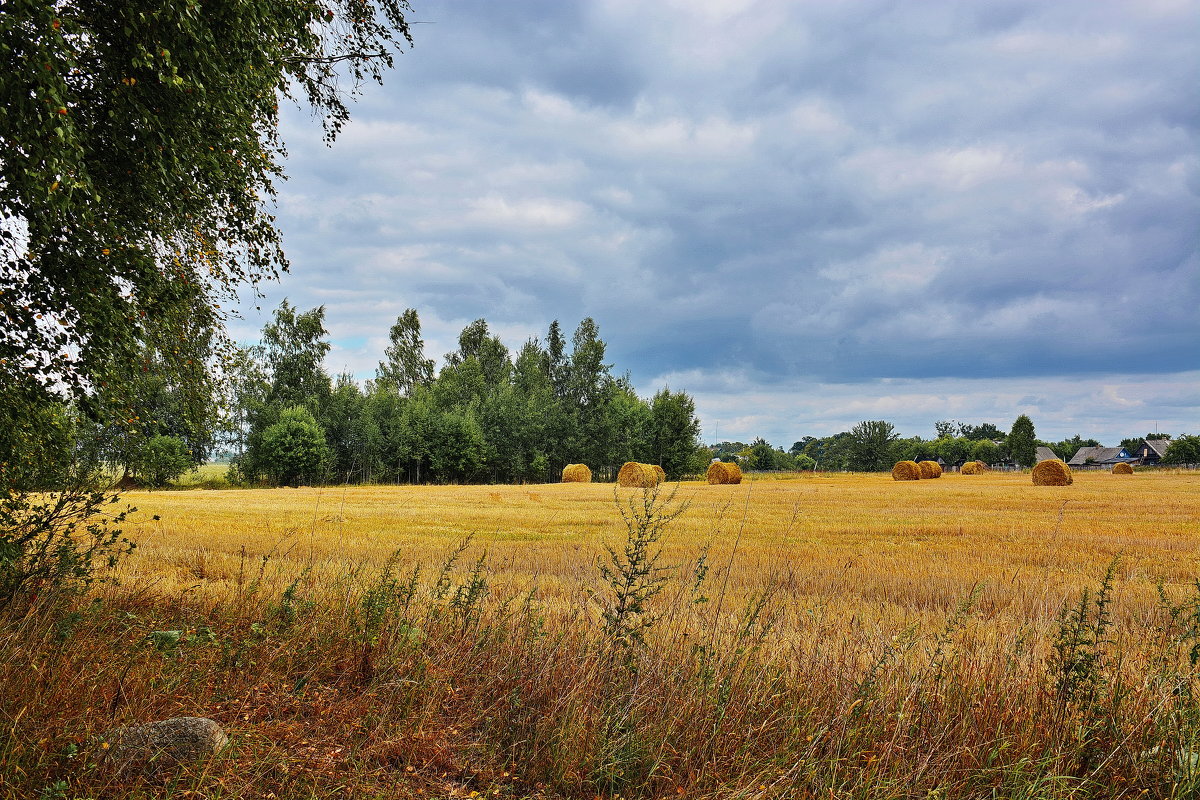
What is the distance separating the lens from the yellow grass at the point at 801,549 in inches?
335

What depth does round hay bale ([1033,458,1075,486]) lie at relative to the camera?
139 feet

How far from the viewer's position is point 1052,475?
42.7 metres

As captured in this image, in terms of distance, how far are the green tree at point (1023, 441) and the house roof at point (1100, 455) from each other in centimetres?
1780

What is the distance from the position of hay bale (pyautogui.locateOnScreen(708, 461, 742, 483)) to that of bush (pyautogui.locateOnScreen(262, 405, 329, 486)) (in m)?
34.4

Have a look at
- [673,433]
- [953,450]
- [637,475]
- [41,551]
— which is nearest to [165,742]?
[41,551]

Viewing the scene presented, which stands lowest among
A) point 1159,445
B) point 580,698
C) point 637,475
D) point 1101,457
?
point 580,698

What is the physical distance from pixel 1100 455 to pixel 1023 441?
947 inches

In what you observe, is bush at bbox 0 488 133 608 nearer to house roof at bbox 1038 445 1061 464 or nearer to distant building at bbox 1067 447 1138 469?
distant building at bbox 1067 447 1138 469

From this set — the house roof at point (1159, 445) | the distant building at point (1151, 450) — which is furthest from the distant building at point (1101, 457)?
the house roof at point (1159, 445)

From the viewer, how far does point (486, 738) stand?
4.26 meters

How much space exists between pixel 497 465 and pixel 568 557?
59714 mm

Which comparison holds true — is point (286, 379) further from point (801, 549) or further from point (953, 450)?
point (953, 450)

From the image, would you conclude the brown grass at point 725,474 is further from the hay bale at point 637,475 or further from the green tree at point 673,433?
the green tree at point 673,433

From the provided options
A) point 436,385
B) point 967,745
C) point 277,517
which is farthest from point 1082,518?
point 436,385
